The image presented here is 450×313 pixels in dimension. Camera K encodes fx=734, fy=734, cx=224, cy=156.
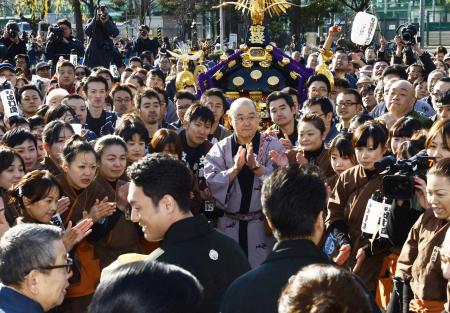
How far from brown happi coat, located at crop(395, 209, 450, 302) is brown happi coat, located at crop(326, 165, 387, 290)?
65 cm

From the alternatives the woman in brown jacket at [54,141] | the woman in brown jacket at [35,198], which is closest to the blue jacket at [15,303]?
the woman in brown jacket at [35,198]

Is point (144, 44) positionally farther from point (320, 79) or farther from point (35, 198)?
point (35, 198)

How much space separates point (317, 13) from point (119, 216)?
100ft

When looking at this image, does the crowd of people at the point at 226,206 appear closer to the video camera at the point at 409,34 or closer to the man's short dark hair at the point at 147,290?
the man's short dark hair at the point at 147,290

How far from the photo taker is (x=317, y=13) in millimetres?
33938

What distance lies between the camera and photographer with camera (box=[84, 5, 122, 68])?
11.7 metres

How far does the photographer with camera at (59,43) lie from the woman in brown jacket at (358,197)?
28.9ft

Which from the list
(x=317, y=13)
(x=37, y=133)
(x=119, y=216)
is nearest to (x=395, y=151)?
(x=119, y=216)

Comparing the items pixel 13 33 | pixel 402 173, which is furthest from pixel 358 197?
pixel 13 33

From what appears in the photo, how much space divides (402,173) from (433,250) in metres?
0.48

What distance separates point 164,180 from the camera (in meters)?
2.96

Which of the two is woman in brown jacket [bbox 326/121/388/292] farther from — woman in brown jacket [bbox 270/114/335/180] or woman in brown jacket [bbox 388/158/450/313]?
woman in brown jacket [bbox 388/158/450/313]

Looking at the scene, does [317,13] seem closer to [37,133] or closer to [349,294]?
[37,133]

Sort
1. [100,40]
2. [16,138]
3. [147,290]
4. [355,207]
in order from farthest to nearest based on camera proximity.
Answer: [100,40] → [16,138] → [355,207] → [147,290]
